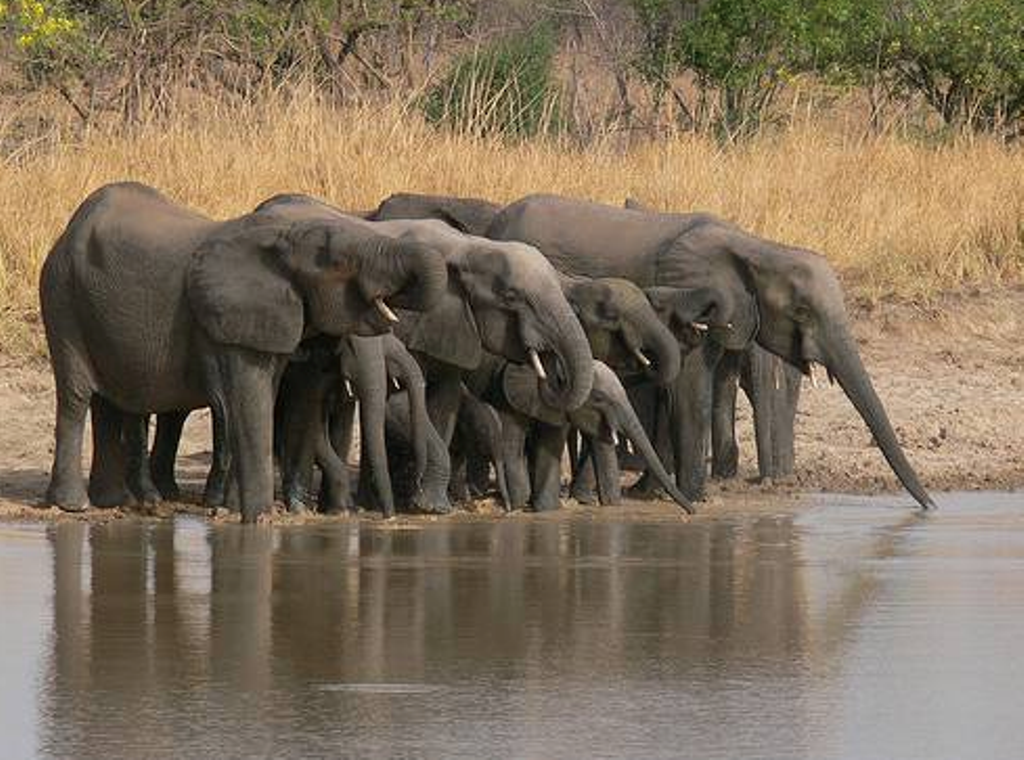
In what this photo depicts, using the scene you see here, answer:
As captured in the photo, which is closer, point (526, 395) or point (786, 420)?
point (526, 395)

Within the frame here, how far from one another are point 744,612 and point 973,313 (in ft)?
32.9

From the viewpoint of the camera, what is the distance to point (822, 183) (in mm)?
21844

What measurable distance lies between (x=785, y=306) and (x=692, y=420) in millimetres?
780

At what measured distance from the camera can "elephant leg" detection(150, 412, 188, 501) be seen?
14008mm

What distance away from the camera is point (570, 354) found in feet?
42.6

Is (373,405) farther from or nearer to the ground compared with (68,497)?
farther from the ground

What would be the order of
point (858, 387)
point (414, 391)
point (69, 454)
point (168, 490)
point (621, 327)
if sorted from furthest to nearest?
point (858, 387) < point (621, 327) < point (168, 490) < point (414, 391) < point (69, 454)

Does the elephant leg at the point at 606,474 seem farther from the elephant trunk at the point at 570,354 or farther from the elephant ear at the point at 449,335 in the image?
the elephant trunk at the point at 570,354

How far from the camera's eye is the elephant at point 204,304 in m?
12.6

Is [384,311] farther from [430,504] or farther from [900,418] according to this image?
[900,418]

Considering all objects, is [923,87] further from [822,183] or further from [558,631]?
[558,631]

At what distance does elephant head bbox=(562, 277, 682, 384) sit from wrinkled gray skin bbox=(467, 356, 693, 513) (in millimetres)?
122

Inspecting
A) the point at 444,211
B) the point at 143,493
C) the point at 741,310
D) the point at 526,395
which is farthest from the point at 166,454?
the point at 741,310

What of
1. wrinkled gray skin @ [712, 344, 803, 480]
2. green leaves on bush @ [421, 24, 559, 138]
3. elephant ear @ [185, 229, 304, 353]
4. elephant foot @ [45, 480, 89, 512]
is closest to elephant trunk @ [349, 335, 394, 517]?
elephant ear @ [185, 229, 304, 353]
